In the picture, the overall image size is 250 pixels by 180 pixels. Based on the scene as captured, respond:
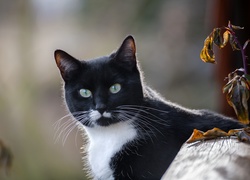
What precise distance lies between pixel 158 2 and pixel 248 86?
3.06m

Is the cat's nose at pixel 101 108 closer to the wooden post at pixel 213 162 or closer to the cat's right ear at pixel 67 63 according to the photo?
the cat's right ear at pixel 67 63

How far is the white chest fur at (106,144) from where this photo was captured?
4.76ft

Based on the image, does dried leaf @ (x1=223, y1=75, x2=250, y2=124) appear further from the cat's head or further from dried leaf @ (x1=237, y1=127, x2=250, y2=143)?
the cat's head

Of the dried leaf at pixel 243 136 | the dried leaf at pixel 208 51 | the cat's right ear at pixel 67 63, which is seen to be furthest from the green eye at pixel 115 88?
the dried leaf at pixel 243 136

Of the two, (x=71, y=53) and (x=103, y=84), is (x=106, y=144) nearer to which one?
(x=103, y=84)

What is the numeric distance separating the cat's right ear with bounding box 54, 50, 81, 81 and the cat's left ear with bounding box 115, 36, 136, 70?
0.12 metres

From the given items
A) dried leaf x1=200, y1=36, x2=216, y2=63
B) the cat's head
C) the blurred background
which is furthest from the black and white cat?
the blurred background

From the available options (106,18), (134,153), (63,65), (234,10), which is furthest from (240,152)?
(106,18)

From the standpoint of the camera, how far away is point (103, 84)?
1.47 meters

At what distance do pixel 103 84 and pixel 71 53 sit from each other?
89.1 inches

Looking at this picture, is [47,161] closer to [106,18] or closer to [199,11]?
[106,18]

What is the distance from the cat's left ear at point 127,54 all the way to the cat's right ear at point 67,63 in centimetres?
12

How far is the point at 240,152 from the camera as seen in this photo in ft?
3.28

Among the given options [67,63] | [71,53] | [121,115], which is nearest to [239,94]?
[121,115]
